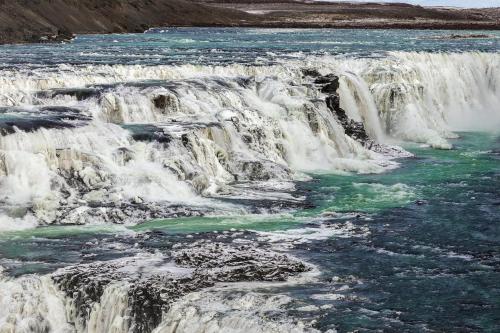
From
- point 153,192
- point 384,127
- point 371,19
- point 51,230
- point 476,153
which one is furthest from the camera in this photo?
point 371,19

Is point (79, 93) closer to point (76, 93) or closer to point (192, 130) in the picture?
point (76, 93)

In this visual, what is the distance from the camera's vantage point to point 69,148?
24.0m

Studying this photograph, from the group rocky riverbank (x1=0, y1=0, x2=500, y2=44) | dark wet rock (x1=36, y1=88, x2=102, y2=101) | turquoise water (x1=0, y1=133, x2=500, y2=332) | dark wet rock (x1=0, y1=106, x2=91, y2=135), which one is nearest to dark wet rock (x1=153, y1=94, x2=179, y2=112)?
dark wet rock (x1=36, y1=88, x2=102, y2=101)

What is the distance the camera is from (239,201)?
23.8 m

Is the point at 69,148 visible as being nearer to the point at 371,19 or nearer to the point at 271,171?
the point at 271,171

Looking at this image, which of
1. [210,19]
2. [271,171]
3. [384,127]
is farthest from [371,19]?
[271,171]

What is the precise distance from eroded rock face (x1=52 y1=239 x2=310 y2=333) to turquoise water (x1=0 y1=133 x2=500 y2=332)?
2.46 ft

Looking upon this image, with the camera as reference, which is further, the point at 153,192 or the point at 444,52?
the point at 444,52

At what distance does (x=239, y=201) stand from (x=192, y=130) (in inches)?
164

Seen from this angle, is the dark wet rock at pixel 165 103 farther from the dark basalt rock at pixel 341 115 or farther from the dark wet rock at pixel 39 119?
the dark basalt rock at pixel 341 115

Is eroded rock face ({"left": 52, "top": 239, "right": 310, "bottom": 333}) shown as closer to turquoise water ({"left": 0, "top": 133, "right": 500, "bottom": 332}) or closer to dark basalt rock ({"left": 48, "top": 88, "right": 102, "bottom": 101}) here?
turquoise water ({"left": 0, "top": 133, "right": 500, "bottom": 332})

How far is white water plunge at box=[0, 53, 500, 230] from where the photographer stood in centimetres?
2269

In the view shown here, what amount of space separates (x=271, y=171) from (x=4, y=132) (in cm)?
848

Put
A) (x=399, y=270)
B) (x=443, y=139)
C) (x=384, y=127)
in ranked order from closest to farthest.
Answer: (x=399, y=270) < (x=443, y=139) < (x=384, y=127)
